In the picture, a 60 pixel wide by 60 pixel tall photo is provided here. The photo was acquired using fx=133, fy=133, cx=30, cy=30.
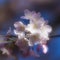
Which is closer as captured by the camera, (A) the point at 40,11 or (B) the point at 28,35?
(B) the point at 28,35

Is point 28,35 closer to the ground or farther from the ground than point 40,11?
closer to the ground

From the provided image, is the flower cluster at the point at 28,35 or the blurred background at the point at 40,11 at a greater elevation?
the blurred background at the point at 40,11

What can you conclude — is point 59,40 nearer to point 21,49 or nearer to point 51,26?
point 51,26

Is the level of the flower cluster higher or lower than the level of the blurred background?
lower

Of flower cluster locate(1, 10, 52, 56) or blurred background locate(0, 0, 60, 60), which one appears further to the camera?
blurred background locate(0, 0, 60, 60)

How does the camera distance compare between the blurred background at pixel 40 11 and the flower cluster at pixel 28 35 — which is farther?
the blurred background at pixel 40 11
